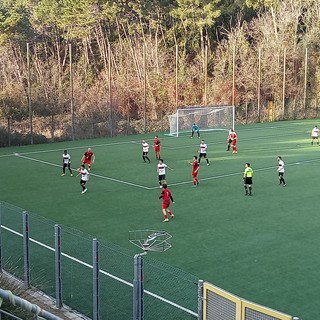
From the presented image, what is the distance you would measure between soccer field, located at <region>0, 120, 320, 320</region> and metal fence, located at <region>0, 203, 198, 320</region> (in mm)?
1450

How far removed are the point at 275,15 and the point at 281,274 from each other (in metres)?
63.5

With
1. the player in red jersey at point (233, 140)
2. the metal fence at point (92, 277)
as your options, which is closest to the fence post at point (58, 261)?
the metal fence at point (92, 277)

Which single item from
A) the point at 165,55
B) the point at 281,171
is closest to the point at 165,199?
the point at 281,171

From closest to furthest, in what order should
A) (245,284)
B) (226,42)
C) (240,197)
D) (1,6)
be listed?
(245,284)
(240,197)
(226,42)
(1,6)

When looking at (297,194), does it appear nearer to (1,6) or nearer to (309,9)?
(309,9)

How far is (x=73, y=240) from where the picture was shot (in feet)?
51.8

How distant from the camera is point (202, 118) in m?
51.1

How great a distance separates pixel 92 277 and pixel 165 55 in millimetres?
55091

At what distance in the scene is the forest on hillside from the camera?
5766 cm

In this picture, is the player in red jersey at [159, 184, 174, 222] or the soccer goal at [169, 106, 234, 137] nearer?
the player in red jersey at [159, 184, 174, 222]

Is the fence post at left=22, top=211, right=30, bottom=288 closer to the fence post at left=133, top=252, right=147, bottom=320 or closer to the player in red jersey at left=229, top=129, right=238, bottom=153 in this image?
the fence post at left=133, top=252, right=147, bottom=320

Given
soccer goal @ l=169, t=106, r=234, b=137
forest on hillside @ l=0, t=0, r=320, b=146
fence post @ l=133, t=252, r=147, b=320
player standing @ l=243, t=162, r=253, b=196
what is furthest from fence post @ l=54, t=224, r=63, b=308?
forest on hillside @ l=0, t=0, r=320, b=146

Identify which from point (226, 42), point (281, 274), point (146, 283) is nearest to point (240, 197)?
point (281, 274)

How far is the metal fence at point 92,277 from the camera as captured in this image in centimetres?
1127
